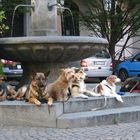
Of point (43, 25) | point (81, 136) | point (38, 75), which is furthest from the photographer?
point (43, 25)

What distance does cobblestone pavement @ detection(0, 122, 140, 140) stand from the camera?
901 centimetres

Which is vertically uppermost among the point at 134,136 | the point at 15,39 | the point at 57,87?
the point at 15,39

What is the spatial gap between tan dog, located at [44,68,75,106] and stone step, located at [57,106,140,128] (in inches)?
16.6

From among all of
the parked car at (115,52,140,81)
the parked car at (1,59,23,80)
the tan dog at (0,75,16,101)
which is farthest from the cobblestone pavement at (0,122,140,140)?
the parked car at (115,52,140,81)

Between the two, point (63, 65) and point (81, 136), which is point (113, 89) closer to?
point (63, 65)

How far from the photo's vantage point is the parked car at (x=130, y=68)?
84.3 ft

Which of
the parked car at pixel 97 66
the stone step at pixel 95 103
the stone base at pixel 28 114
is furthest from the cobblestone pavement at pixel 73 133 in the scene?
the parked car at pixel 97 66

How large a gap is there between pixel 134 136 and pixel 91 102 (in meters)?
1.83

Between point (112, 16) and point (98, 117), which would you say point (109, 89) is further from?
point (112, 16)

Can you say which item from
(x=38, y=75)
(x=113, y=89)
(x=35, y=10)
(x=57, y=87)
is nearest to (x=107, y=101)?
(x=113, y=89)

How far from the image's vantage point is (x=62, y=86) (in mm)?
10461

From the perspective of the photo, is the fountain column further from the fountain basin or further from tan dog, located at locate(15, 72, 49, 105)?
tan dog, located at locate(15, 72, 49, 105)

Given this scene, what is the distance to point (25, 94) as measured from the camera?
10992 mm

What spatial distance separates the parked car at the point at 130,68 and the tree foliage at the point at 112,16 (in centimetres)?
219
